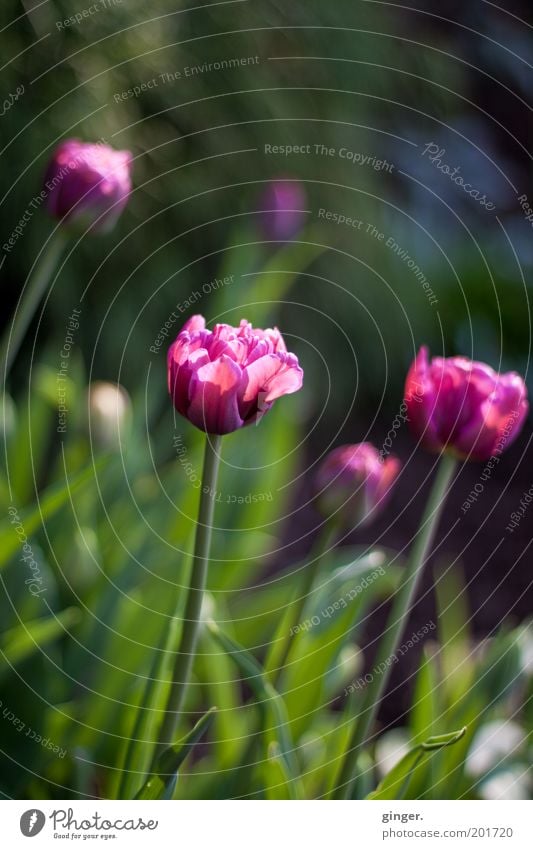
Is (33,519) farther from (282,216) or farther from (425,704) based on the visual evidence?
(282,216)

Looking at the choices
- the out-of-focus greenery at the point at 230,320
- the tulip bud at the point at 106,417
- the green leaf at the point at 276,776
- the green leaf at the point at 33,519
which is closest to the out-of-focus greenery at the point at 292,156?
the out-of-focus greenery at the point at 230,320

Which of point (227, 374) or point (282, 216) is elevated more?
point (282, 216)

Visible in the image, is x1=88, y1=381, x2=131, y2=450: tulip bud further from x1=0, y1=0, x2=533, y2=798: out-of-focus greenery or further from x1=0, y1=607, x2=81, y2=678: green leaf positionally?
x1=0, y1=607, x2=81, y2=678: green leaf

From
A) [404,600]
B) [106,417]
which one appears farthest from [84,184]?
[404,600]

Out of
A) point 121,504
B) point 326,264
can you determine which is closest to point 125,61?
point 326,264

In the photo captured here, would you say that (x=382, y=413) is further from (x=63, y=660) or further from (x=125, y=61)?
(x=63, y=660)

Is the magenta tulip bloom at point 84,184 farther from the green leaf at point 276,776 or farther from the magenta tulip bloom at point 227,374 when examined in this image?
the green leaf at point 276,776

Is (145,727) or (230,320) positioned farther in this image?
(230,320)
